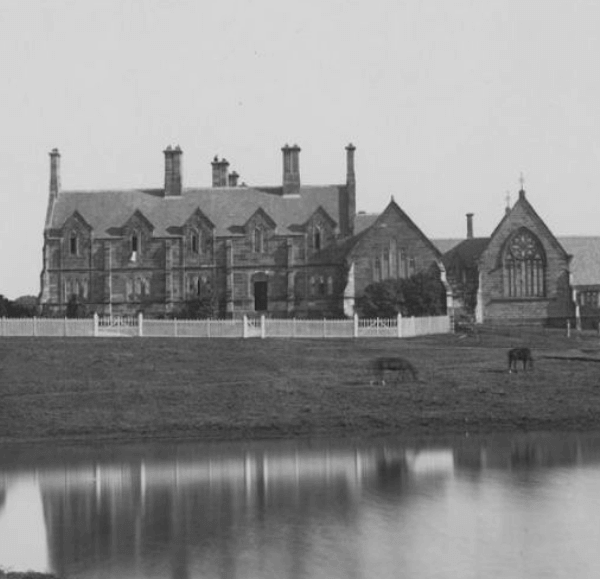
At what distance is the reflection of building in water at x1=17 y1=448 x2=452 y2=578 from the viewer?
21578mm

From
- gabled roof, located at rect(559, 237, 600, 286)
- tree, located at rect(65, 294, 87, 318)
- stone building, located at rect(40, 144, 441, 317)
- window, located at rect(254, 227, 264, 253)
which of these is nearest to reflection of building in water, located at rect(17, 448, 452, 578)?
tree, located at rect(65, 294, 87, 318)

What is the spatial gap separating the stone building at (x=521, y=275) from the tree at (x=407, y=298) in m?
5.75

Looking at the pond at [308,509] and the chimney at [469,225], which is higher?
the chimney at [469,225]

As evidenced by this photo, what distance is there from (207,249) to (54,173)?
12956 mm

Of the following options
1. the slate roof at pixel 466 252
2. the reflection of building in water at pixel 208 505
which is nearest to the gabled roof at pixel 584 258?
the slate roof at pixel 466 252

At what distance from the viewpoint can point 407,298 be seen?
76.5 metres

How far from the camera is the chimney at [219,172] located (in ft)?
302

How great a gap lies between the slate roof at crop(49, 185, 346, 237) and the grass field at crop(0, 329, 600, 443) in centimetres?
3194

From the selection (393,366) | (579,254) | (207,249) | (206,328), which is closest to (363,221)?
(207,249)

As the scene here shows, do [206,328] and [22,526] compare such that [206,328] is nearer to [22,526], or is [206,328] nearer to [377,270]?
[377,270]

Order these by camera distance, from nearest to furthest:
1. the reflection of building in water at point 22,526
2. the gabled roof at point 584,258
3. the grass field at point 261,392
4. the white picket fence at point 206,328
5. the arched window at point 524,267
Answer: the reflection of building in water at point 22,526
the grass field at point 261,392
the white picket fence at point 206,328
the arched window at point 524,267
the gabled roof at point 584,258

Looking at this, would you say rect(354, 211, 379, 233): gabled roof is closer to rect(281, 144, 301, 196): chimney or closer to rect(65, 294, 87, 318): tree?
rect(281, 144, 301, 196): chimney

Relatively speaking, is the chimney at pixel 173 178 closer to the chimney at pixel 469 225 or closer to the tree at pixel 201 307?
the tree at pixel 201 307

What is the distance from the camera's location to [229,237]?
282ft
